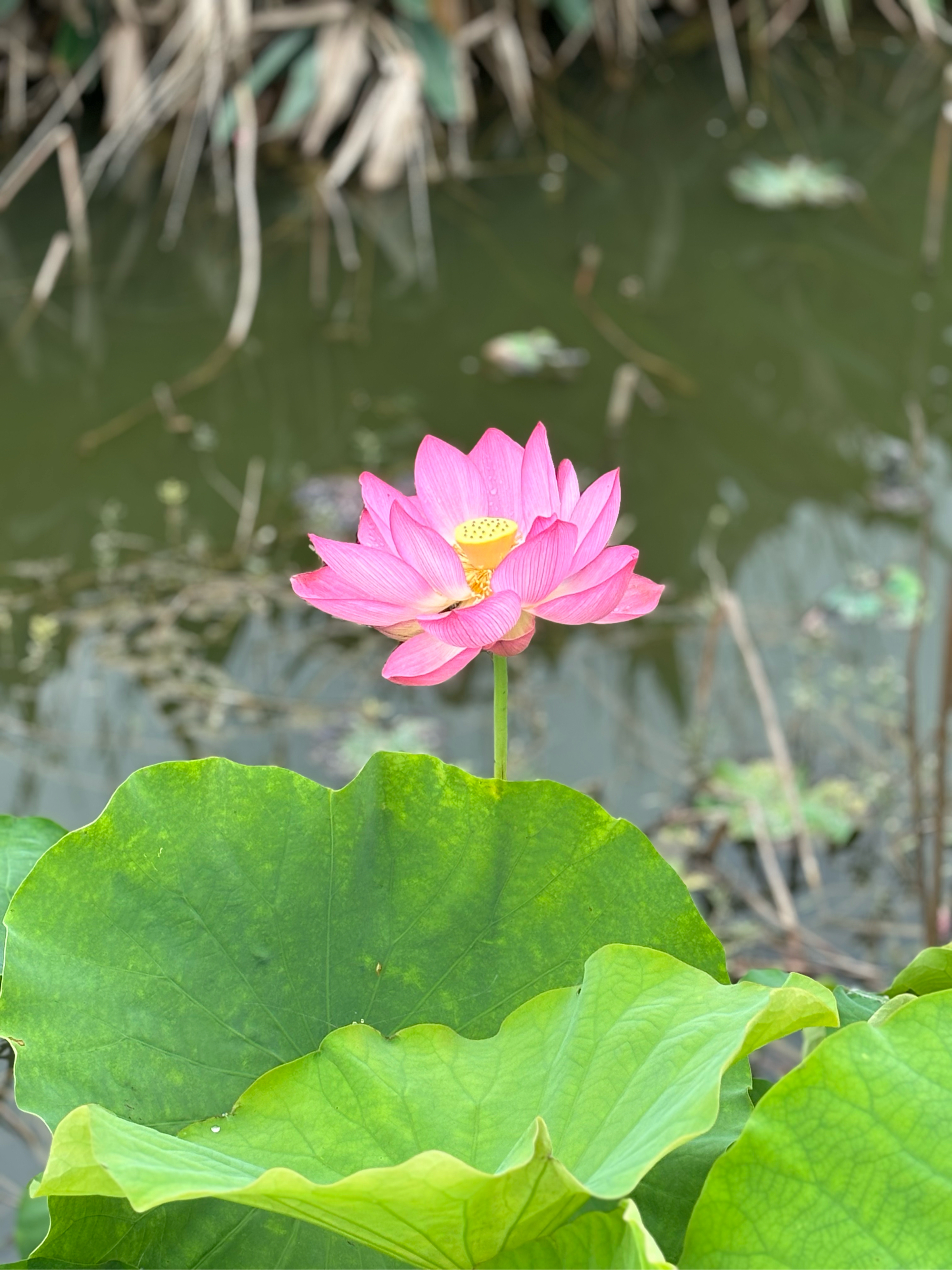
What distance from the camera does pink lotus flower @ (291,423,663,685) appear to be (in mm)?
533

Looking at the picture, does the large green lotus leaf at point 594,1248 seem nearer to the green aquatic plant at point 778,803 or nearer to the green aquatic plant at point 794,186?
the green aquatic plant at point 778,803

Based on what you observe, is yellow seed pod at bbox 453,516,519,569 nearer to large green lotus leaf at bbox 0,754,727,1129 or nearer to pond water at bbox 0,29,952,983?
large green lotus leaf at bbox 0,754,727,1129

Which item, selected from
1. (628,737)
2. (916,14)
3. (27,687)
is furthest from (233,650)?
(916,14)

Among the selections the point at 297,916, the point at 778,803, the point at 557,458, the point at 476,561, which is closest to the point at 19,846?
the point at 297,916

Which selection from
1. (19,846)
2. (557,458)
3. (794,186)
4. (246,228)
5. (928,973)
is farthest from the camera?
(794,186)

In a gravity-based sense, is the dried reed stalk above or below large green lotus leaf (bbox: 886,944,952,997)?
below

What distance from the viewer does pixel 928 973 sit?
1.73 feet

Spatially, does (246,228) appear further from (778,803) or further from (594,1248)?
(594,1248)

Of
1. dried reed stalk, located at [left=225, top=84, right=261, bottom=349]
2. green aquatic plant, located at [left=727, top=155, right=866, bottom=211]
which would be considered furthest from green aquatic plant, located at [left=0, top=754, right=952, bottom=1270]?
green aquatic plant, located at [left=727, top=155, right=866, bottom=211]

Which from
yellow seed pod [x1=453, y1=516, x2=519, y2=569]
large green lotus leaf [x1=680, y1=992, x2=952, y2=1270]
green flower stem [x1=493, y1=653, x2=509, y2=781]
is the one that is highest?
yellow seed pod [x1=453, y1=516, x2=519, y2=569]

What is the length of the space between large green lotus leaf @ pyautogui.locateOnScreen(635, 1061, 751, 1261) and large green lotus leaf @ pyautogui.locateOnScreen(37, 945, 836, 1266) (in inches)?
2.0

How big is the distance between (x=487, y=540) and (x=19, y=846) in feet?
0.95

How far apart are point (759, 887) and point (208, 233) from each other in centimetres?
237

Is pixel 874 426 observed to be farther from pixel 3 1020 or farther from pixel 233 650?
pixel 3 1020
